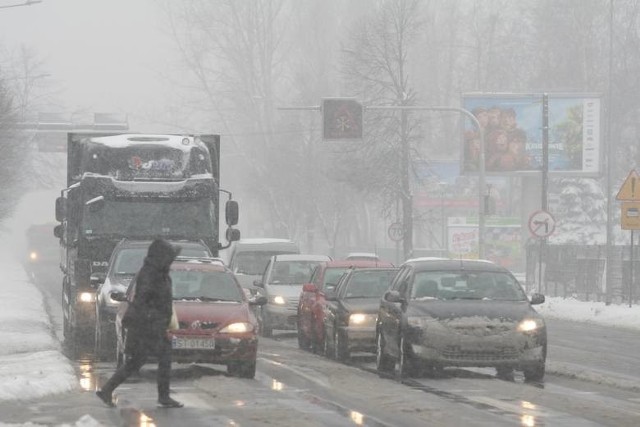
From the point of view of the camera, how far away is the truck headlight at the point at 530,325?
1831cm

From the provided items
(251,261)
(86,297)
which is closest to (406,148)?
(251,261)

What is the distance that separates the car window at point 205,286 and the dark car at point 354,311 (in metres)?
2.75

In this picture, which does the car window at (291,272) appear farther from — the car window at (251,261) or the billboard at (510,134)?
the billboard at (510,134)

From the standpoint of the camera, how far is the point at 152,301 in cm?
1437

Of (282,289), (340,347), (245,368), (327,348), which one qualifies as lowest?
(327,348)

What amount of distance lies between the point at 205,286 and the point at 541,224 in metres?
25.2

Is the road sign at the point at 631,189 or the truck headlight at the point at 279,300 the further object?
the road sign at the point at 631,189

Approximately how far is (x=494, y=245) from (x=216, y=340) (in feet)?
163

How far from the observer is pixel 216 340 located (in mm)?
18469

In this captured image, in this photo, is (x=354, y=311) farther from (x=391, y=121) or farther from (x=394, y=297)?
(x=391, y=121)

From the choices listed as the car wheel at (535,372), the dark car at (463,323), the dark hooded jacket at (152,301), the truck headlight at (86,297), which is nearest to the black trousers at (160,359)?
the dark hooded jacket at (152,301)

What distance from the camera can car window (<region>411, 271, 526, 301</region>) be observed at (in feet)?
63.5

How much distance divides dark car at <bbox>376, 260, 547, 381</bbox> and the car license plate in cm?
228

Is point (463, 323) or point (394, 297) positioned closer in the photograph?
point (463, 323)
